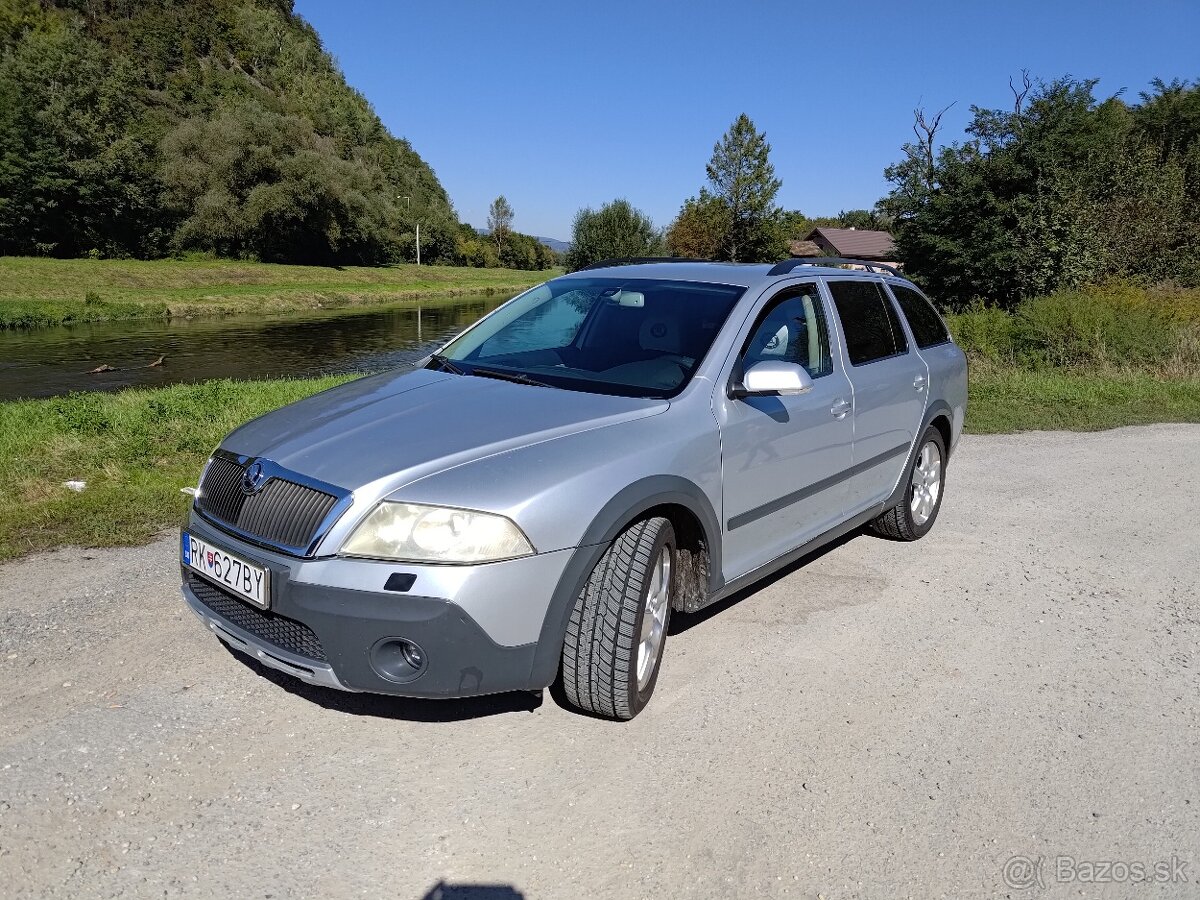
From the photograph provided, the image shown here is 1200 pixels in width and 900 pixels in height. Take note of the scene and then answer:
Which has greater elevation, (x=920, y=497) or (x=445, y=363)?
(x=445, y=363)

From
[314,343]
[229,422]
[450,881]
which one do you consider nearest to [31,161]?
[314,343]

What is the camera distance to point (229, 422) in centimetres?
865

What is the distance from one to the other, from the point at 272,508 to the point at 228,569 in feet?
0.97

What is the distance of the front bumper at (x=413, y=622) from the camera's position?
2.69 m

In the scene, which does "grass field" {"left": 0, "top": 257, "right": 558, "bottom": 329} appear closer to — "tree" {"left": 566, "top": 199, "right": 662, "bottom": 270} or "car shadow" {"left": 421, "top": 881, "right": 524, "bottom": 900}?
"tree" {"left": 566, "top": 199, "right": 662, "bottom": 270}

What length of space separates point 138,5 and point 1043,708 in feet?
553

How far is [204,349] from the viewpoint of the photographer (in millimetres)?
26891

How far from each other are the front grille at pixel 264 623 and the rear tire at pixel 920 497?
3.63 m

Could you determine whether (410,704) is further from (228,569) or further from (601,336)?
(601,336)

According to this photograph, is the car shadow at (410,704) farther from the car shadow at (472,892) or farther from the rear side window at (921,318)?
the rear side window at (921,318)

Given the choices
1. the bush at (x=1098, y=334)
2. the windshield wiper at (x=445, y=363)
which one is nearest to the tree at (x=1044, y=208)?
the bush at (x=1098, y=334)

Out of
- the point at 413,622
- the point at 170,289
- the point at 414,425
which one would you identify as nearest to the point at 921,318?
the point at 414,425

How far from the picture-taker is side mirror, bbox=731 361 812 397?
11.7 feet
